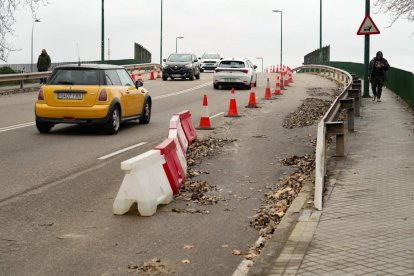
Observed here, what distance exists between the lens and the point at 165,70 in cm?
4575

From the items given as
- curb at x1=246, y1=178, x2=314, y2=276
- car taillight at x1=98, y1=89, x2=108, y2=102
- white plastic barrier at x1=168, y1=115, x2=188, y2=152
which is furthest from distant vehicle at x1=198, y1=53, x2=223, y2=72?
curb at x1=246, y1=178, x2=314, y2=276

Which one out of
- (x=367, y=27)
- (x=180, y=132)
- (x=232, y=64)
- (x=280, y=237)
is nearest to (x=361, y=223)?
(x=280, y=237)

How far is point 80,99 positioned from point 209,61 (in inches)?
1840

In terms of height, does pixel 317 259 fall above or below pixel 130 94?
below

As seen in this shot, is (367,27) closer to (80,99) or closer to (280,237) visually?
(80,99)

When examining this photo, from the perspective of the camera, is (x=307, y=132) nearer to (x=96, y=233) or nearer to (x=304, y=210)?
(x=304, y=210)

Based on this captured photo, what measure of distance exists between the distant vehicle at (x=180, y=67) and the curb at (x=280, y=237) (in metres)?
35.5

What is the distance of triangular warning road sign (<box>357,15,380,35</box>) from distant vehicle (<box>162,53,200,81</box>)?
19408 millimetres

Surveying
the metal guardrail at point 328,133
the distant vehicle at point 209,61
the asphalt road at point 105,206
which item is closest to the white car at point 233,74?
the metal guardrail at point 328,133

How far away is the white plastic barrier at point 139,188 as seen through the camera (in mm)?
8258

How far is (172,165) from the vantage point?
970 centimetres

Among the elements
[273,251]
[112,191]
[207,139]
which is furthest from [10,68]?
[273,251]

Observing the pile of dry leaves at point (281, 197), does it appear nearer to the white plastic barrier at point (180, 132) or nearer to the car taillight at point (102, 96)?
the white plastic barrier at point (180, 132)

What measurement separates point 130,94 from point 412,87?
31.6 ft
